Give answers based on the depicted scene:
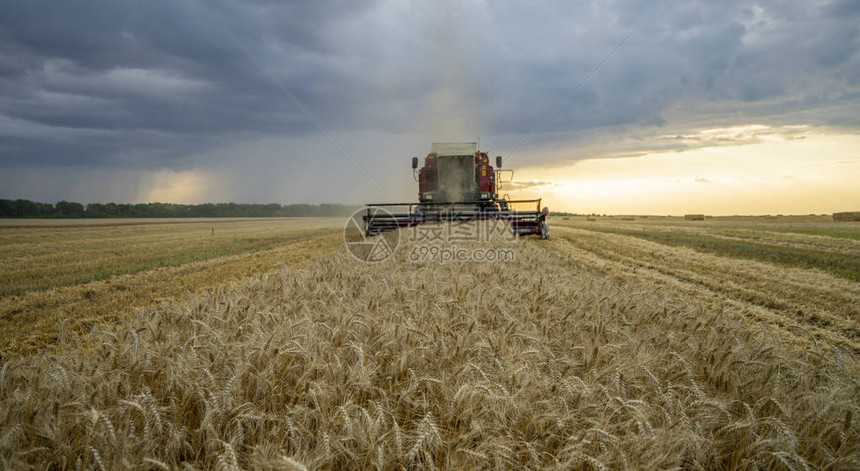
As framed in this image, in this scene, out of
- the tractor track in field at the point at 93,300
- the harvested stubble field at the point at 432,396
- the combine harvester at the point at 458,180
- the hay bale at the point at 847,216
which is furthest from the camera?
the hay bale at the point at 847,216

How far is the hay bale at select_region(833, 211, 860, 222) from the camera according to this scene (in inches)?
1348

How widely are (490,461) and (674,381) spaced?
1.37 meters

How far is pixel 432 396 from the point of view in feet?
6.51

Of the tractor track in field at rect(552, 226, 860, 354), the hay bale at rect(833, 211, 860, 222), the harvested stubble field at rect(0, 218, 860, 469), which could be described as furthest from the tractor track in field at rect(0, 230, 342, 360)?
the hay bale at rect(833, 211, 860, 222)

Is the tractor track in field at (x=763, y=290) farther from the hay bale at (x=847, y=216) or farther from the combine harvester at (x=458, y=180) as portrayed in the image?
the hay bale at (x=847, y=216)

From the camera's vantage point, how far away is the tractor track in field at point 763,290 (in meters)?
5.26

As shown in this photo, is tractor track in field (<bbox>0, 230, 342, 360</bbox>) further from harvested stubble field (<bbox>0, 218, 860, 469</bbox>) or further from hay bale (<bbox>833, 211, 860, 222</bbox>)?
hay bale (<bbox>833, 211, 860, 222</bbox>)

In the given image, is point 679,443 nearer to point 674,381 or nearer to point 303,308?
point 674,381

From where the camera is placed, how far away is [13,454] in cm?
145

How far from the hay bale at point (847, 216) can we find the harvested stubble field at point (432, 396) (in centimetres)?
4566

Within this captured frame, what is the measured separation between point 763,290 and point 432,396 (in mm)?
8142

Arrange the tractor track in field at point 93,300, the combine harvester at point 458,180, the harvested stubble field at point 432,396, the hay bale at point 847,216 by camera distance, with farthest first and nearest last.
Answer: the hay bale at point 847,216
the combine harvester at point 458,180
the tractor track in field at point 93,300
the harvested stubble field at point 432,396

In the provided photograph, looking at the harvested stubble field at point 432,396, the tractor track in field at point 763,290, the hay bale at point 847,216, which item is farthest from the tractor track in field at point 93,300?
the hay bale at point 847,216

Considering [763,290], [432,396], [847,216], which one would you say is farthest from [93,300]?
[847,216]
